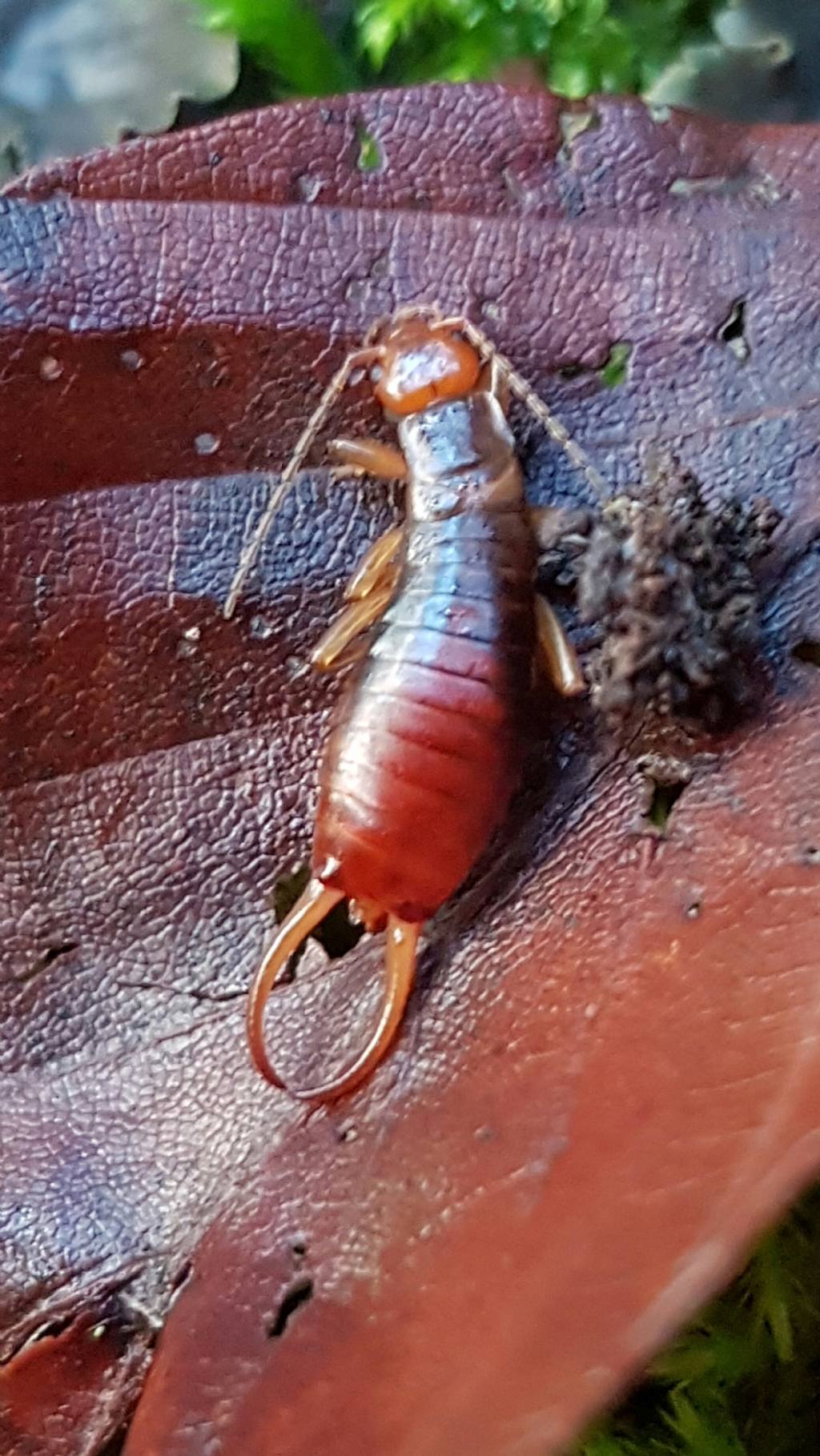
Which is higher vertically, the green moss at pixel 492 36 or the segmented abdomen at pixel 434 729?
the green moss at pixel 492 36

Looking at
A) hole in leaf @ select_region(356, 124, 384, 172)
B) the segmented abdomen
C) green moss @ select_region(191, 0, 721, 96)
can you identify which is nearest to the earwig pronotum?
the segmented abdomen

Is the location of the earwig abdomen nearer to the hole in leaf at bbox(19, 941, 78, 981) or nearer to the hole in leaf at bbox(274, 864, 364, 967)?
the hole in leaf at bbox(274, 864, 364, 967)

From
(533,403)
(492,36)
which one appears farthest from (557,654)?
(492,36)

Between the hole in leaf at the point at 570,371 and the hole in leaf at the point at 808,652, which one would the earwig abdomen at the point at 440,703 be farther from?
the hole in leaf at the point at 808,652

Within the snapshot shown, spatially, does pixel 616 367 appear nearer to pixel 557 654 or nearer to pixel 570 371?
pixel 570 371

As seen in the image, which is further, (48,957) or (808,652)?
(48,957)

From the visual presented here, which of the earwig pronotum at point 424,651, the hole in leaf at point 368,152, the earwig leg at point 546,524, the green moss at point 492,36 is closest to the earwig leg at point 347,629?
the earwig pronotum at point 424,651
